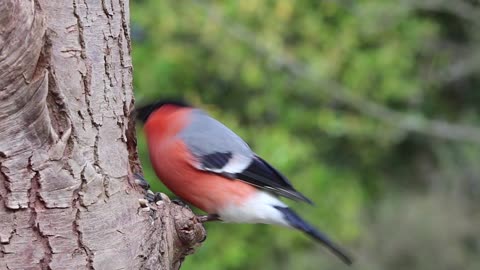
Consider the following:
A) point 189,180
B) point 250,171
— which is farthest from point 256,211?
point 189,180

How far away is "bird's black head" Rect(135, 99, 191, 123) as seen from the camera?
2682mm

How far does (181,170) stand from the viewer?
271 centimetres

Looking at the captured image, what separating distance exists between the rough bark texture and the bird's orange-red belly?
64 cm

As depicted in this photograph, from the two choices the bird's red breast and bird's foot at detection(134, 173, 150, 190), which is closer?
bird's foot at detection(134, 173, 150, 190)

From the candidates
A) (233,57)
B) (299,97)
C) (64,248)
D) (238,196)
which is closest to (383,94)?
(299,97)

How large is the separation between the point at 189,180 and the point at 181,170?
4 cm

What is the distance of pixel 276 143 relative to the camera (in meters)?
5.05

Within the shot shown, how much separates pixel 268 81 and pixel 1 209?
4.30 m

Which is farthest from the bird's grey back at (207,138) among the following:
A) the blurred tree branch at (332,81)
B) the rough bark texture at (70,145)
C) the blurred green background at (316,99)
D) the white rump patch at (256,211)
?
the blurred tree branch at (332,81)

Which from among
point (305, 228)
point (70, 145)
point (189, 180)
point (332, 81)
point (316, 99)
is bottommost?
point (316, 99)

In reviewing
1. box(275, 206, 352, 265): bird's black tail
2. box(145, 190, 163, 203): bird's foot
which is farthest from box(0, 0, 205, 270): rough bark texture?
box(275, 206, 352, 265): bird's black tail

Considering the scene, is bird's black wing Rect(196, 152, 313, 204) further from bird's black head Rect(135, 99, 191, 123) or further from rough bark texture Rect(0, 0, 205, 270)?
rough bark texture Rect(0, 0, 205, 270)

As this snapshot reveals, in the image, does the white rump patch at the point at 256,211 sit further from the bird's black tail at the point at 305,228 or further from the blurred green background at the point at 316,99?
the blurred green background at the point at 316,99

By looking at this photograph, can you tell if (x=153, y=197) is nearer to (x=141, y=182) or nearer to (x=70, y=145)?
(x=141, y=182)
